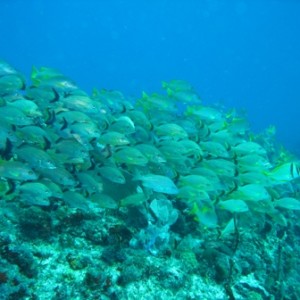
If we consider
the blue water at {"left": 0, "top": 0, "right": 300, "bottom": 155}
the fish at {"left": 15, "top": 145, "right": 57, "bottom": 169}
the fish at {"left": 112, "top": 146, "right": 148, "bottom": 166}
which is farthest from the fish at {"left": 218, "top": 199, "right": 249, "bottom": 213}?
the blue water at {"left": 0, "top": 0, "right": 300, "bottom": 155}

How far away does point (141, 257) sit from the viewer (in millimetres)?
4828

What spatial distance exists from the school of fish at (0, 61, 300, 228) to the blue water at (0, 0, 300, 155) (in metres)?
106

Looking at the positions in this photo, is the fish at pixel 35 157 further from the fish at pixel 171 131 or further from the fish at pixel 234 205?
the fish at pixel 171 131

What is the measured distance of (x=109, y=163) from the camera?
562 cm

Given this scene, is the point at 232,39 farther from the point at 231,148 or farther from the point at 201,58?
the point at 231,148

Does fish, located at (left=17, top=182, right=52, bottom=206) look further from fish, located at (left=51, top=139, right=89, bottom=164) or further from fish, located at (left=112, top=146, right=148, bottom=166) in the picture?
fish, located at (left=112, top=146, right=148, bottom=166)

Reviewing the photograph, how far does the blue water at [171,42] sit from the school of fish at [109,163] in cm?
10601

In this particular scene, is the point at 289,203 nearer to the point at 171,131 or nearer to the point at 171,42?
the point at 171,131

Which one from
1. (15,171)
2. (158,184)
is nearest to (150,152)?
(158,184)

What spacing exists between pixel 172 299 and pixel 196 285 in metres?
0.54

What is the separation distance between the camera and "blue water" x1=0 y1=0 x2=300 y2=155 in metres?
118

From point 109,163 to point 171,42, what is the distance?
17656cm

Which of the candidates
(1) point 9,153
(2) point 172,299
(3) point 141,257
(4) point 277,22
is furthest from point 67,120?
(4) point 277,22

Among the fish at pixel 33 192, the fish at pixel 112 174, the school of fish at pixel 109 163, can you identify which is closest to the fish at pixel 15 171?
the school of fish at pixel 109 163
